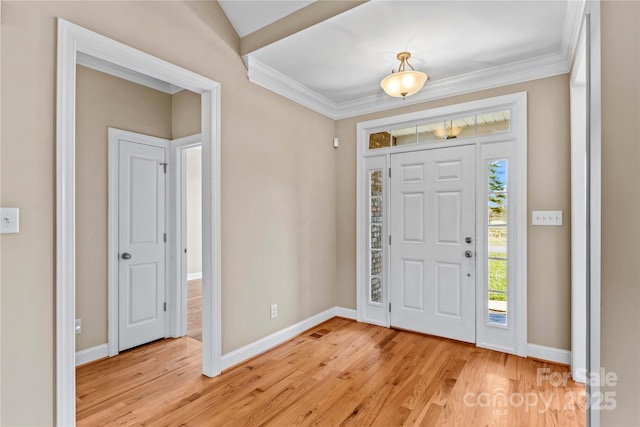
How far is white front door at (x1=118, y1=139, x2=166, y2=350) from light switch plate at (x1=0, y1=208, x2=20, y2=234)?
1.50 metres

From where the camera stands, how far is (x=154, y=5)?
2.19 m

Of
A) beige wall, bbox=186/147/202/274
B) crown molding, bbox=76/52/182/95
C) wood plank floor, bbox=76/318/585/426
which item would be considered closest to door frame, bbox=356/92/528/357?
wood plank floor, bbox=76/318/585/426

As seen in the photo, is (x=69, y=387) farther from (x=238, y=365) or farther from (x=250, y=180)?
(x=250, y=180)

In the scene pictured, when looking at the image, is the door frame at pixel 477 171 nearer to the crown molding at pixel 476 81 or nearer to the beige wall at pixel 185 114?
the crown molding at pixel 476 81

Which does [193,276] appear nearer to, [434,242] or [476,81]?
[434,242]

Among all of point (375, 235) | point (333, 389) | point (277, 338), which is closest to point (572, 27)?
point (375, 235)

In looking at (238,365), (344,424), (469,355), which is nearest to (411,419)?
(344,424)

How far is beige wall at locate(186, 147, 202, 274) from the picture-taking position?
643 centimetres

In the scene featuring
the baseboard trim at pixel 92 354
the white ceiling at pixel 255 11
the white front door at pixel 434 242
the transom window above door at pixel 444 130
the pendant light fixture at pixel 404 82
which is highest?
the white ceiling at pixel 255 11

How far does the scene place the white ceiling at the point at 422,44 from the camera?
2219 mm

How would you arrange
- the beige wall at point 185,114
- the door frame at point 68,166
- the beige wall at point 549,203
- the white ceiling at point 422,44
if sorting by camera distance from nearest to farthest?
1. the door frame at point 68,166
2. the white ceiling at point 422,44
3. the beige wall at point 549,203
4. the beige wall at point 185,114

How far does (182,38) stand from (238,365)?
102 inches

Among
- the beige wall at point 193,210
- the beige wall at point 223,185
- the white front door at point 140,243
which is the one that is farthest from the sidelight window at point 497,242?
the beige wall at point 193,210

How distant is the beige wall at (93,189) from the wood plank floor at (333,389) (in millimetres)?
457
